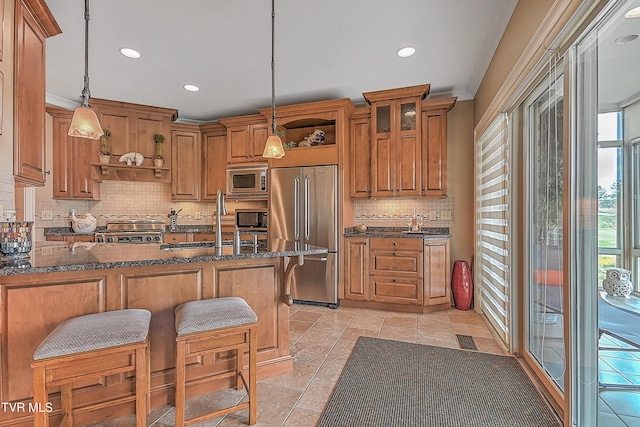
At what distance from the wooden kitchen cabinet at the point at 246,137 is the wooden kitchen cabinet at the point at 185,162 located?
606 mm

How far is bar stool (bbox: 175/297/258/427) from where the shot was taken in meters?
1.46

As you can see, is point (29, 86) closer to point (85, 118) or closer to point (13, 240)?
point (85, 118)

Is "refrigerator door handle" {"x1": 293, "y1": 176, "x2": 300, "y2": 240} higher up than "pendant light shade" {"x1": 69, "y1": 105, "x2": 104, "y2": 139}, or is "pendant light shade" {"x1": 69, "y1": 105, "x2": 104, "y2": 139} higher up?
"pendant light shade" {"x1": 69, "y1": 105, "x2": 104, "y2": 139}

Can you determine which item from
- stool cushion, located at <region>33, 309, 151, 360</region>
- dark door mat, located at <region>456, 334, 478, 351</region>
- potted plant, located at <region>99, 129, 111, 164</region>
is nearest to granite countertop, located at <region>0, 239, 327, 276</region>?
stool cushion, located at <region>33, 309, 151, 360</region>

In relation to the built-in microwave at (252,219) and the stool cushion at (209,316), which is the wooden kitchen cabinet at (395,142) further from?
the stool cushion at (209,316)

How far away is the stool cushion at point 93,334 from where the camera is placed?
122 centimetres

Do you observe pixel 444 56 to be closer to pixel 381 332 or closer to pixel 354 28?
pixel 354 28

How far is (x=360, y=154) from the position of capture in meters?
3.98

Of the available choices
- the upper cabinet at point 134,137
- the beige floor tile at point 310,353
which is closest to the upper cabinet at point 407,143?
the beige floor tile at point 310,353

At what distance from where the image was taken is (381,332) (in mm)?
2928

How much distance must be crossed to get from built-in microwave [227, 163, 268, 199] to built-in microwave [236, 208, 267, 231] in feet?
0.69

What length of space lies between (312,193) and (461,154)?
6.52 feet

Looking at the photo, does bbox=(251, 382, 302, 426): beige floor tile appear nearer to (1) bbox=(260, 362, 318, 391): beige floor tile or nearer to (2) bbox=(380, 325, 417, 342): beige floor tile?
(1) bbox=(260, 362, 318, 391): beige floor tile

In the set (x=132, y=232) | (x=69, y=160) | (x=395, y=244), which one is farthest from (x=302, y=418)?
(x=69, y=160)
